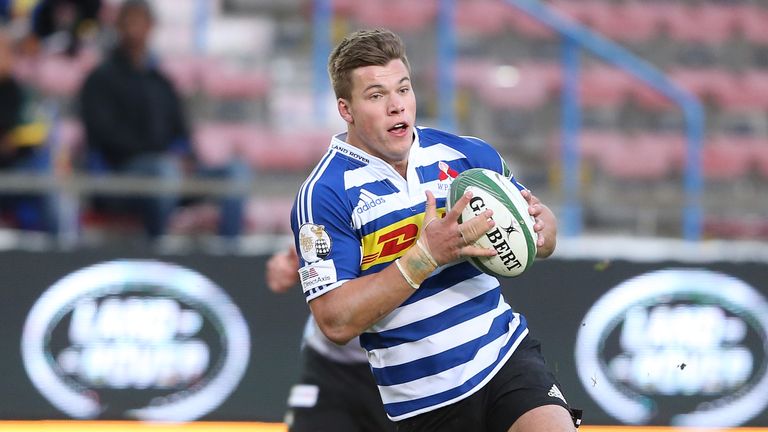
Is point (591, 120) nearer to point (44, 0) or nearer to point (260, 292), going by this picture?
point (260, 292)

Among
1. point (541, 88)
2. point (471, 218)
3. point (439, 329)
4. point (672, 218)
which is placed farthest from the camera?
point (541, 88)

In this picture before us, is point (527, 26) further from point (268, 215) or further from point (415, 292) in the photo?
point (415, 292)

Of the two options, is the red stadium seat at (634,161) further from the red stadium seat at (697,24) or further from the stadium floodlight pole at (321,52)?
the stadium floodlight pole at (321,52)

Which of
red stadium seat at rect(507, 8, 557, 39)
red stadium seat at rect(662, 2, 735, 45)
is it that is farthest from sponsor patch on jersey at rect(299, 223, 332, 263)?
red stadium seat at rect(662, 2, 735, 45)

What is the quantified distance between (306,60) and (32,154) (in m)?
2.96

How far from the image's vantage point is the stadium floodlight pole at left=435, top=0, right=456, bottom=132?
9203mm

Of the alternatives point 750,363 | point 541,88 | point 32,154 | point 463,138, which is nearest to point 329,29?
point 541,88

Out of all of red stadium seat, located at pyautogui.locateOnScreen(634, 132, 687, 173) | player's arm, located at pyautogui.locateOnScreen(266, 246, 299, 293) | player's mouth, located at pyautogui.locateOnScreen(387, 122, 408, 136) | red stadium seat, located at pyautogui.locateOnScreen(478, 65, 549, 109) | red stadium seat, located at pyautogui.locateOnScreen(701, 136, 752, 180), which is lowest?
red stadium seat, located at pyautogui.locateOnScreen(701, 136, 752, 180)

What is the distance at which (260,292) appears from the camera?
7.61 meters

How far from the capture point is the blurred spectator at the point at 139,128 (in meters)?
7.77

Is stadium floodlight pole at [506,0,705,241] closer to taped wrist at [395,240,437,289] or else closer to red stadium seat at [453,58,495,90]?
red stadium seat at [453,58,495,90]

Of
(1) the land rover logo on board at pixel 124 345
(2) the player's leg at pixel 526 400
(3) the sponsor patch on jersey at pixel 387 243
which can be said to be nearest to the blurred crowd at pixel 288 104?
(1) the land rover logo on board at pixel 124 345

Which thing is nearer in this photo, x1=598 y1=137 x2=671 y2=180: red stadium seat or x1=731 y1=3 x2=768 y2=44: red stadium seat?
x1=598 y1=137 x2=671 y2=180: red stadium seat

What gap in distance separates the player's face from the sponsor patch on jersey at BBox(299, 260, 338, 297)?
42 centimetres
